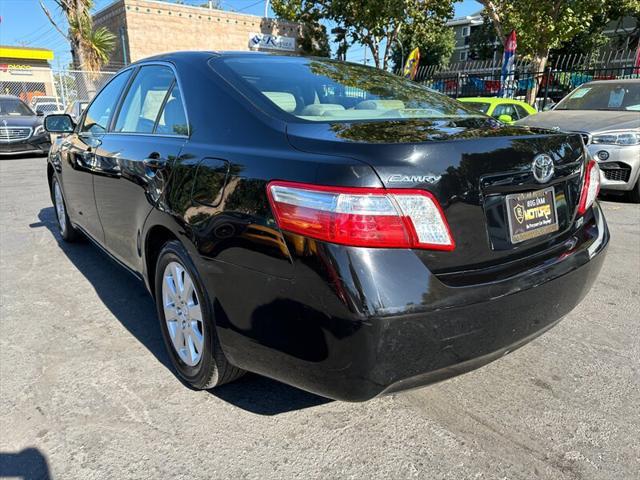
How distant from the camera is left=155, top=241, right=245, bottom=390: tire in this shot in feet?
7.25

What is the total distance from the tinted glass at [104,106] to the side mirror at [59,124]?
0.43 m

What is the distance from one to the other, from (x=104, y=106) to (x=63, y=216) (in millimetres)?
1709

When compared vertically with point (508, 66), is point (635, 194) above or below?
below

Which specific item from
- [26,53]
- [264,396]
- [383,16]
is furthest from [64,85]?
[26,53]

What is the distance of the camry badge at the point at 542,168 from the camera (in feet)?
6.55

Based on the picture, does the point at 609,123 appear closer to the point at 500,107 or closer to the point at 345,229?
the point at 500,107

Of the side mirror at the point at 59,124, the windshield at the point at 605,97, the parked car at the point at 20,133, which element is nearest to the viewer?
the side mirror at the point at 59,124

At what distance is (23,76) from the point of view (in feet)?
78.5

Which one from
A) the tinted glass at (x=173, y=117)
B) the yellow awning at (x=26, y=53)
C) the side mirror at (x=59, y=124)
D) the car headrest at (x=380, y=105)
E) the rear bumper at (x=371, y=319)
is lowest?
the rear bumper at (x=371, y=319)

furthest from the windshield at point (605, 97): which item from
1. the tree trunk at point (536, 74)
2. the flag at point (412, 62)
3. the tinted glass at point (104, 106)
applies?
the flag at point (412, 62)

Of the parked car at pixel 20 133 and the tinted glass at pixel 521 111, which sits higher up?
the tinted glass at pixel 521 111

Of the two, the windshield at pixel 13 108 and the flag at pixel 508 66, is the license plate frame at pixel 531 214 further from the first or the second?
the windshield at pixel 13 108

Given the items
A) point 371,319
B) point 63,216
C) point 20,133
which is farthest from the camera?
point 20,133

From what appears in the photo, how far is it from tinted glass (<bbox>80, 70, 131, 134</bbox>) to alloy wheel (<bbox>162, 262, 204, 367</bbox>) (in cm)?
158
